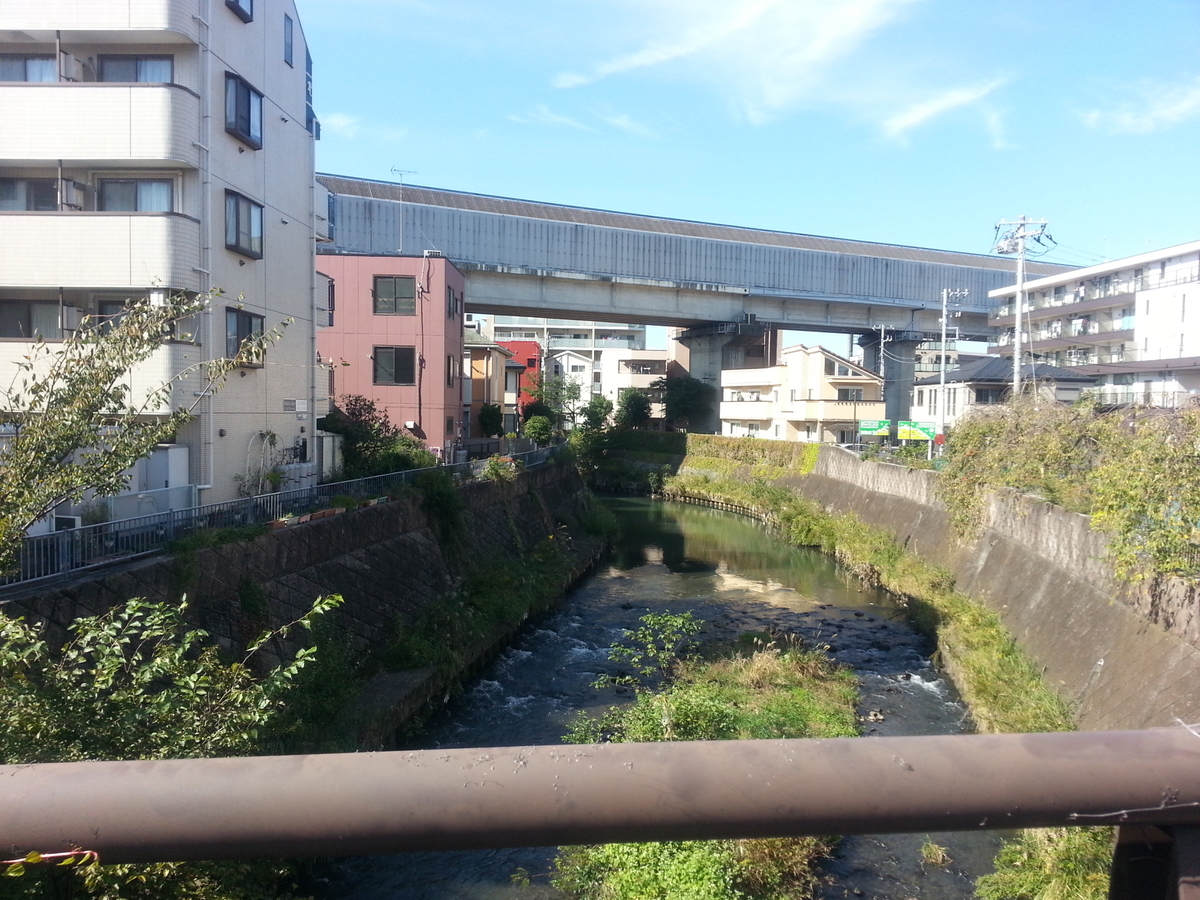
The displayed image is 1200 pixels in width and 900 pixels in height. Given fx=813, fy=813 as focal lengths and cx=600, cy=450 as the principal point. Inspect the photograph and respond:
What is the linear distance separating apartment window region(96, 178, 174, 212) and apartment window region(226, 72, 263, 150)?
1.73 metres

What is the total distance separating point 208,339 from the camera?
524 inches

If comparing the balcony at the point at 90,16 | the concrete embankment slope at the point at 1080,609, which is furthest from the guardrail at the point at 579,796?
the balcony at the point at 90,16

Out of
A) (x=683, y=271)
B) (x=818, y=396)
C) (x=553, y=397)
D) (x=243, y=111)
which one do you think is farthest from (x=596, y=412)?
(x=243, y=111)

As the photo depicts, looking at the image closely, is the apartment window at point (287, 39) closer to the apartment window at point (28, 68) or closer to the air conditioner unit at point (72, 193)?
the apartment window at point (28, 68)

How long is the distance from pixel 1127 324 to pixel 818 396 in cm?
1398

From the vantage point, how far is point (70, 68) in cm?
1299

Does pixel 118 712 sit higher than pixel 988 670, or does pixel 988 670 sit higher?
pixel 118 712

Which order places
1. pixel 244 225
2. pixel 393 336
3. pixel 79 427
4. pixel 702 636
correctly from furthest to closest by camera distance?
pixel 393 336, pixel 702 636, pixel 244 225, pixel 79 427

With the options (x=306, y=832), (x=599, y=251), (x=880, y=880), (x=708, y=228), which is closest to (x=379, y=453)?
(x=880, y=880)

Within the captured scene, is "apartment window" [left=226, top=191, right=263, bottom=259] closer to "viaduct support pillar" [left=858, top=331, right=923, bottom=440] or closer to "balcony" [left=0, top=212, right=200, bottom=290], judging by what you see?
"balcony" [left=0, top=212, right=200, bottom=290]

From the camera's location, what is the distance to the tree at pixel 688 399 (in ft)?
164

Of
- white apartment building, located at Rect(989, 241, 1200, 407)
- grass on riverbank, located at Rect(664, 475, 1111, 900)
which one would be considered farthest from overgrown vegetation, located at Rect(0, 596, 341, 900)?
white apartment building, located at Rect(989, 241, 1200, 407)

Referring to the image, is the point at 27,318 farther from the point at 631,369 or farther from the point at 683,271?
the point at 631,369

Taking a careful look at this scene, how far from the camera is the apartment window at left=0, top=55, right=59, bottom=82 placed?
13.0 meters
